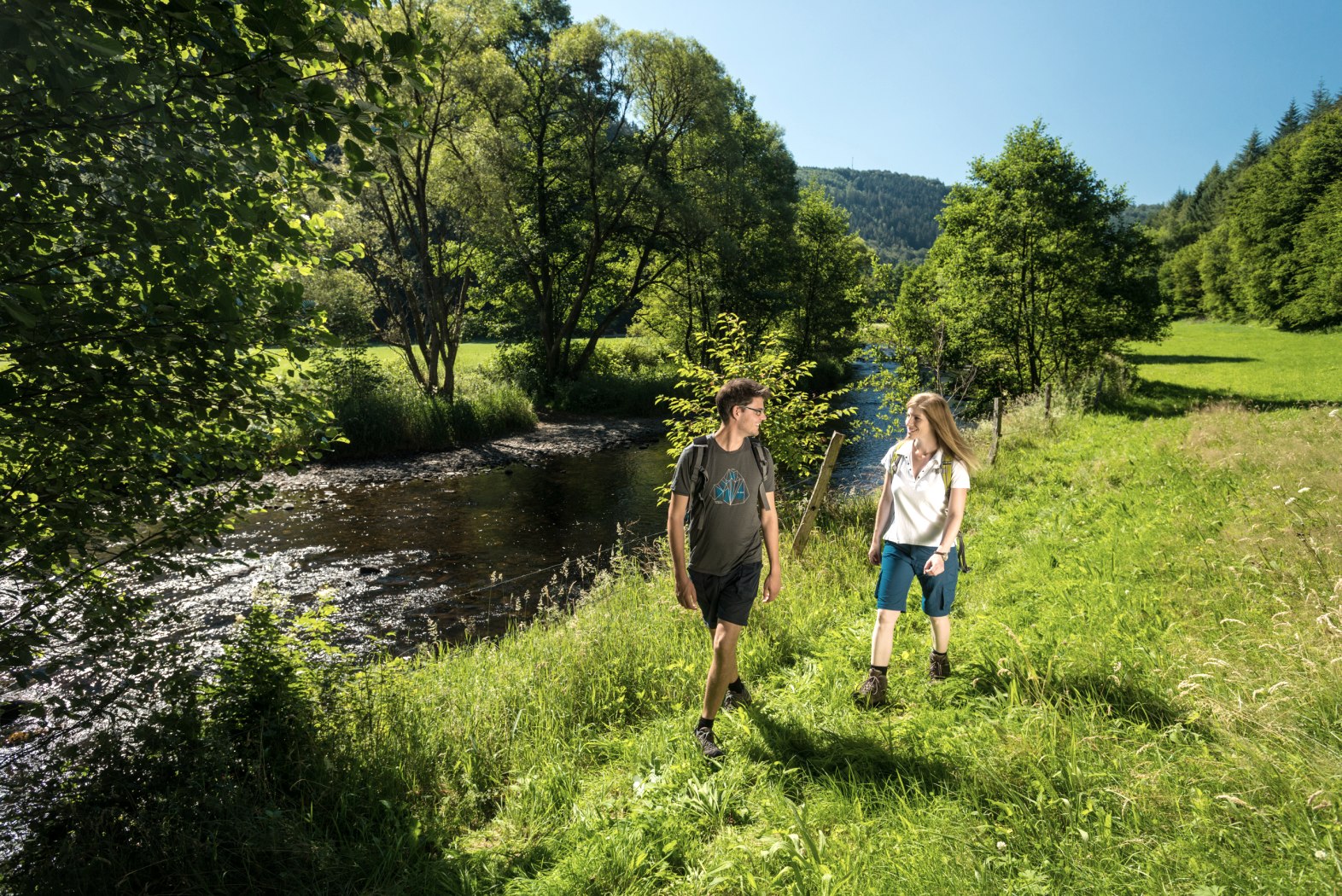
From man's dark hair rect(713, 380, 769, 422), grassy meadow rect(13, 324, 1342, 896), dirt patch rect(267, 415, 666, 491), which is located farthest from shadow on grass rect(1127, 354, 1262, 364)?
man's dark hair rect(713, 380, 769, 422)

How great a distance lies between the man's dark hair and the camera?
4.15 meters

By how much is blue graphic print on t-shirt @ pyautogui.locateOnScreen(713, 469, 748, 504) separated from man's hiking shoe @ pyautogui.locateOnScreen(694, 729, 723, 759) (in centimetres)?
150

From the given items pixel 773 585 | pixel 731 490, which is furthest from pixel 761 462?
pixel 773 585

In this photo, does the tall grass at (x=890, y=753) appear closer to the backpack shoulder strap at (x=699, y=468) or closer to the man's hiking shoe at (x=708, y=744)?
the man's hiking shoe at (x=708, y=744)

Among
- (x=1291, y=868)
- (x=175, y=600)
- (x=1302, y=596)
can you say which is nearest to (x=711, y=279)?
(x=175, y=600)

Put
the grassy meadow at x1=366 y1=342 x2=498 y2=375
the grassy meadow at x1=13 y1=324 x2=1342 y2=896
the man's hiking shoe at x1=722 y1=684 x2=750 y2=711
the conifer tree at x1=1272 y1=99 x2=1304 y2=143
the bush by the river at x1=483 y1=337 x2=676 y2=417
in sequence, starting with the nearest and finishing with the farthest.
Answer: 1. the grassy meadow at x1=13 y1=324 x2=1342 y2=896
2. the man's hiking shoe at x1=722 y1=684 x2=750 y2=711
3. the grassy meadow at x1=366 y1=342 x2=498 y2=375
4. the bush by the river at x1=483 y1=337 x2=676 y2=417
5. the conifer tree at x1=1272 y1=99 x2=1304 y2=143

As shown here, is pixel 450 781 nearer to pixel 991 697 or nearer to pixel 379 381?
pixel 991 697

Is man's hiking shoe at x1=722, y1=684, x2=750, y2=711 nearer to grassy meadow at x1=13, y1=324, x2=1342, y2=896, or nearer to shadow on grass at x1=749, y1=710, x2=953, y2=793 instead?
grassy meadow at x1=13, y1=324, x2=1342, y2=896

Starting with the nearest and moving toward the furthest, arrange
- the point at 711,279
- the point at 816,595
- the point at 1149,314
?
1. the point at 816,595
2. the point at 1149,314
3. the point at 711,279

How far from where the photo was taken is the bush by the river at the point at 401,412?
18.7m

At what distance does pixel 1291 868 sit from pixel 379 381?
2317 cm

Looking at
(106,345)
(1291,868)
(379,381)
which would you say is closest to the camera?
(1291,868)

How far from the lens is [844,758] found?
3740 mm

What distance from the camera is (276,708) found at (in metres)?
4.22
